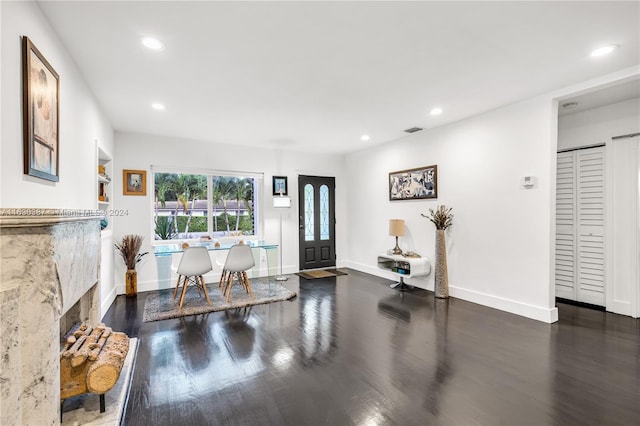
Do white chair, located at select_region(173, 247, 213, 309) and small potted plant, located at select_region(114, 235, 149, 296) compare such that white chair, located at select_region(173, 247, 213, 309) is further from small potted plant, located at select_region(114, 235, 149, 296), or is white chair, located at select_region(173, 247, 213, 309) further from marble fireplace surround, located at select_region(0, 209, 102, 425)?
marble fireplace surround, located at select_region(0, 209, 102, 425)

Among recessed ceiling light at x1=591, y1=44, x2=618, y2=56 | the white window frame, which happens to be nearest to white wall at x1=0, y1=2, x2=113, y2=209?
the white window frame

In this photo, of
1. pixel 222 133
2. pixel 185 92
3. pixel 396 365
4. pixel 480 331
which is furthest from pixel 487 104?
pixel 222 133

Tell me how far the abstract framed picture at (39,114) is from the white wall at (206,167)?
2.87m

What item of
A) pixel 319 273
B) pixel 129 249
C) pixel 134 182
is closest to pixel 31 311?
pixel 129 249

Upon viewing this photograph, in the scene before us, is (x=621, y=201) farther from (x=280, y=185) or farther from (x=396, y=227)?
Answer: (x=280, y=185)

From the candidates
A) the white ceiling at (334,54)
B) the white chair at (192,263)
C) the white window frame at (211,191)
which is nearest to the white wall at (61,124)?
the white ceiling at (334,54)

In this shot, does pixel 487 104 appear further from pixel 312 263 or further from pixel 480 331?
pixel 312 263

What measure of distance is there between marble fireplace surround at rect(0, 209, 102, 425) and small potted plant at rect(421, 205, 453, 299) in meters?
4.28

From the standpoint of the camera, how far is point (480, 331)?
3246 mm

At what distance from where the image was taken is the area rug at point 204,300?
12.6ft

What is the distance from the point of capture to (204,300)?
14.4 ft

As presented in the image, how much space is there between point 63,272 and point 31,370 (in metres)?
0.56

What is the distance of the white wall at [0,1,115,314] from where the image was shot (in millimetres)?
1611

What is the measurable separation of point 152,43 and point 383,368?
3166 millimetres
